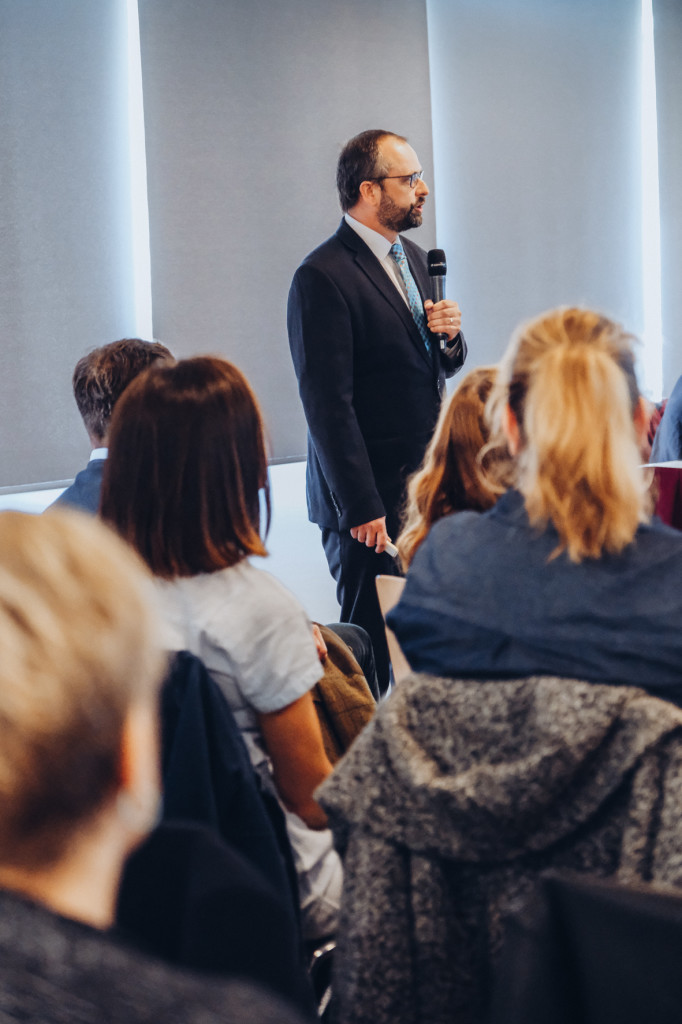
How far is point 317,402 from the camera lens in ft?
9.18

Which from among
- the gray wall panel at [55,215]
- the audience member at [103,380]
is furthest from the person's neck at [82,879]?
the gray wall panel at [55,215]

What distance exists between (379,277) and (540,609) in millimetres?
2016

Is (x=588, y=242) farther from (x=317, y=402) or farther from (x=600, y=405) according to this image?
(x=600, y=405)

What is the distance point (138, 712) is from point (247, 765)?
21.9 inches

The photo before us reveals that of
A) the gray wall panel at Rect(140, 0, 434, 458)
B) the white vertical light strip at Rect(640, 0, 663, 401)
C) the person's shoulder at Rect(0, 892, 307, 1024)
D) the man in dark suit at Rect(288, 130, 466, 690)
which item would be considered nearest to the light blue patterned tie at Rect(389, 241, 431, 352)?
the man in dark suit at Rect(288, 130, 466, 690)

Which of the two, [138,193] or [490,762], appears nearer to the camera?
[490,762]

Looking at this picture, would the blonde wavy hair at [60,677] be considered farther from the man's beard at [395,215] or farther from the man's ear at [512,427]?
the man's beard at [395,215]

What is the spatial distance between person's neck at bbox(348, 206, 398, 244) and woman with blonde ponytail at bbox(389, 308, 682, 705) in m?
1.86

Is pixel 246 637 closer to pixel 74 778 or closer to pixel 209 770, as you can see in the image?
pixel 209 770

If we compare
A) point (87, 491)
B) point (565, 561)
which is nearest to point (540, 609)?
point (565, 561)

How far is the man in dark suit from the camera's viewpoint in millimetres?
2803

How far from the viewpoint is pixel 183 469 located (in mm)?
1345

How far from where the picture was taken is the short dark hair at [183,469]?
135cm

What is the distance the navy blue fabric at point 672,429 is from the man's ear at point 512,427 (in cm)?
225
